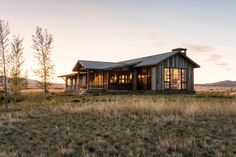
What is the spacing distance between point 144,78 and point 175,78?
395cm

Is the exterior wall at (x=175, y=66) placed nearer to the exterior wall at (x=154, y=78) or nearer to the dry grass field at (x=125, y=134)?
the exterior wall at (x=154, y=78)

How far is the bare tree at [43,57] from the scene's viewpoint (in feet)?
108

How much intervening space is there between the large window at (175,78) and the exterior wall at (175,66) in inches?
21.8

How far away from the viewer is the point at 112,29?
28547mm

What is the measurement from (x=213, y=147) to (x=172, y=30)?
23.0 meters

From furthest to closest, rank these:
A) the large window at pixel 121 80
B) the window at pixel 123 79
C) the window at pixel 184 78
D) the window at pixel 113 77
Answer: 1. the window at pixel 113 77
2. the window at pixel 123 79
3. the large window at pixel 121 80
4. the window at pixel 184 78

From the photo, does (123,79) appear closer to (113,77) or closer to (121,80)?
(121,80)

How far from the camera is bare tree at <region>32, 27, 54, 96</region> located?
1299 inches

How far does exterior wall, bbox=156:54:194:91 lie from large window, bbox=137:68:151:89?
126 cm

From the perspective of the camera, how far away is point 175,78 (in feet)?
115

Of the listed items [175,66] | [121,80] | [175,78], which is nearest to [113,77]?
[121,80]

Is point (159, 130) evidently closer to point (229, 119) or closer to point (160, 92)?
point (229, 119)

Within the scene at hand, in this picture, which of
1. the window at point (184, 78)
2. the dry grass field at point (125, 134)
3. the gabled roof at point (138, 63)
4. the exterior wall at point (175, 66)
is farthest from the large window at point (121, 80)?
the dry grass field at point (125, 134)

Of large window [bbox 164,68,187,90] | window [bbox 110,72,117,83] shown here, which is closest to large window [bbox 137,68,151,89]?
large window [bbox 164,68,187,90]
